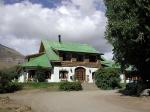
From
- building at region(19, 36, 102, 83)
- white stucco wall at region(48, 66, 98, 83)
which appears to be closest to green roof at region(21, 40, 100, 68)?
building at region(19, 36, 102, 83)

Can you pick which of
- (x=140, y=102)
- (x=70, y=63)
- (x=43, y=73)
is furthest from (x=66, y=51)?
(x=140, y=102)

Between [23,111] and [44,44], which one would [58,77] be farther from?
[23,111]

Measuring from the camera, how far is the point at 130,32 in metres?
30.7

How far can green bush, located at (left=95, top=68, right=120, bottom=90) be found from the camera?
5034 cm

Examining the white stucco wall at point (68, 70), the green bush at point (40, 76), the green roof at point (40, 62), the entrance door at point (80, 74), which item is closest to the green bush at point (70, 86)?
the green bush at point (40, 76)

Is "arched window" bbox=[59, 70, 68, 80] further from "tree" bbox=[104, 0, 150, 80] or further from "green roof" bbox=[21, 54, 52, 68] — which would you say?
"tree" bbox=[104, 0, 150, 80]

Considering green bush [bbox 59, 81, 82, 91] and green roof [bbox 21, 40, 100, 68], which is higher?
green roof [bbox 21, 40, 100, 68]

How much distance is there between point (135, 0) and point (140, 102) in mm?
7955

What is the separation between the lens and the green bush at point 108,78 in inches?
1982

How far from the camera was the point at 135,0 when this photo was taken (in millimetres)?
30281

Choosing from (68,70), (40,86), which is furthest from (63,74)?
(40,86)

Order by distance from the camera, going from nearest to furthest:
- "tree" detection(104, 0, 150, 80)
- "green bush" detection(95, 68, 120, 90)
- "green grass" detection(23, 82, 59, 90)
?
"tree" detection(104, 0, 150, 80) → "green bush" detection(95, 68, 120, 90) → "green grass" detection(23, 82, 59, 90)

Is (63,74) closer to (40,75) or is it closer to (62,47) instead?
(62,47)

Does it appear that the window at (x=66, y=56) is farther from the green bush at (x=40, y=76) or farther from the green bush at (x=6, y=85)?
the green bush at (x=6, y=85)
